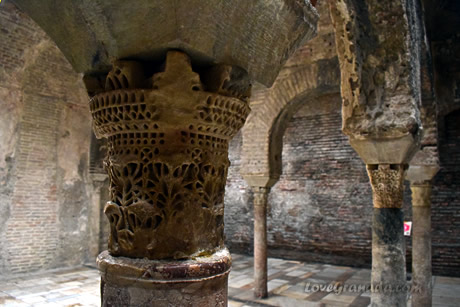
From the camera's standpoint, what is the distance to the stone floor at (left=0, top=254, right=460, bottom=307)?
20.7 ft

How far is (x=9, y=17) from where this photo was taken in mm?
7035

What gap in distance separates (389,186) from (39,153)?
23.5 ft

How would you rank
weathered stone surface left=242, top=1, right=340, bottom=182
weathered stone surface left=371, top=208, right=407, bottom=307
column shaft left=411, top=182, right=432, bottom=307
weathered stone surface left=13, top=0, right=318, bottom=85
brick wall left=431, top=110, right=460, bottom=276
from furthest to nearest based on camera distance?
brick wall left=431, top=110, right=460, bottom=276
weathered stone surface left=242, top=1, right=340, bottom=182
column shaft left=411, top=182, right=432, bottom=307
weathered stone surface left=371, top=208, right=407, bottom=307
weathered stone surface left=13, top=0, right=318, bottom=85

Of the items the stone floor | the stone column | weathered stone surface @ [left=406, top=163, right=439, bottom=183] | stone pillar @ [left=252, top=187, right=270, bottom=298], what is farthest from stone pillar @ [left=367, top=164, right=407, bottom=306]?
stone pillar @ [left=252, top=187, right=270, bottom=298]

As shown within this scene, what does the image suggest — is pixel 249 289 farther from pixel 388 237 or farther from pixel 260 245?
pixel 388 237

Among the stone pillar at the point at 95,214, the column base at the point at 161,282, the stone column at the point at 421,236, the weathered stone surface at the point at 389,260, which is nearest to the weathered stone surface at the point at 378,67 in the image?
the weathered stone surface at the point at 389,260

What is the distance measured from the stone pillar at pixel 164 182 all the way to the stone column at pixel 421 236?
561 centimetres

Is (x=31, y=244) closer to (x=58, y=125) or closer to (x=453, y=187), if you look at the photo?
(x=58, y=125)

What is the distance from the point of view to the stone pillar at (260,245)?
6730 millimetres

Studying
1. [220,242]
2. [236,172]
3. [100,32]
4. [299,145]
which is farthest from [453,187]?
[100,32]

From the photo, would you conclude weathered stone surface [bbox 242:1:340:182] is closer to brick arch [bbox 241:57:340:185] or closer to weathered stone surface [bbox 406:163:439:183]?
brick arch [bbox 241:57:340:185]

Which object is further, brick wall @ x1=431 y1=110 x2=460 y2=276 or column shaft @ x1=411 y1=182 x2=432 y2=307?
brick wall @ x1=431 y1=110 x2=460 y2=276

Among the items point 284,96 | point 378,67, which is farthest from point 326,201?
point 378,67

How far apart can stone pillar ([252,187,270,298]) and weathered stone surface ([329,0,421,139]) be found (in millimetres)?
3167
